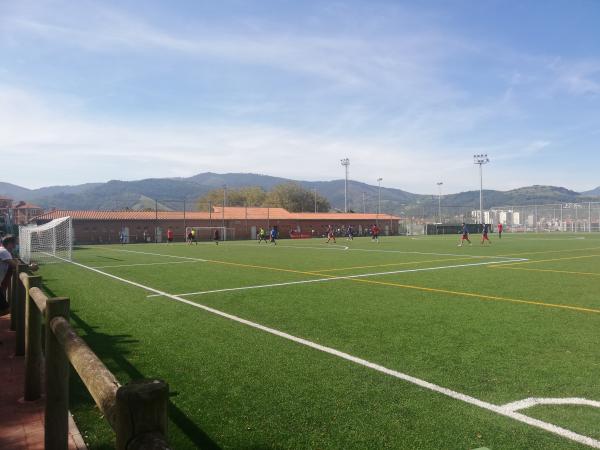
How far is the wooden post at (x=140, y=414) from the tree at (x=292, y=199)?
111435mm

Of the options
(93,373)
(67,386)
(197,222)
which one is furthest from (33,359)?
(197,222)

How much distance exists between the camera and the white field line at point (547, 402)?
437 centimetres

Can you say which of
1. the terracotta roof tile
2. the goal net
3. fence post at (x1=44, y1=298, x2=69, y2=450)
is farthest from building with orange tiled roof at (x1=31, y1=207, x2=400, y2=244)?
fence post at (x1=44, y1=298, x2=69, y2=450)

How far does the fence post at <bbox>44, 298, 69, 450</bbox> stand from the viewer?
3.34 m

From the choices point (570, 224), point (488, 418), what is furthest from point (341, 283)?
point (570, 224)

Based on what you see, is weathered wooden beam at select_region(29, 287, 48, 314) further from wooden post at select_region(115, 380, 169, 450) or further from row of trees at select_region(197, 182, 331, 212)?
row of trees at select_region(197, 182, 331, 212)

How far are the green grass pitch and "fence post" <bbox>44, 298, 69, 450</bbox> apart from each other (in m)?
0.42

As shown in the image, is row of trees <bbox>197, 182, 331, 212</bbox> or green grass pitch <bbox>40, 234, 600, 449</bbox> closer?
green grass pitch <bbox>40, 234, 600, 449</bbox>

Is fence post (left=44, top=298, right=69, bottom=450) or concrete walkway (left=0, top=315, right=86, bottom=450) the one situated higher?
fence post (left=44, top=298, right=69, bottom=450)

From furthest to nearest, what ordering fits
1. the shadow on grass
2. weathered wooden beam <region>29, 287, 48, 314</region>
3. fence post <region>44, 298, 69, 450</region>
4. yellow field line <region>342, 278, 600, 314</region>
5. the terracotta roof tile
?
the terracotta roof tile, yellow field line <region>342, 278, 600, 314</region>, weathered wooden beam <region>29, 287, 48, 314</region>, the shadow on grass, fence post <region>44, 298, 69, 450</region>

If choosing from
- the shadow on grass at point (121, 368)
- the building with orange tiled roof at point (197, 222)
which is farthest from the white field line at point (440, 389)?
the building with orange tiled roof at point (197, 222)

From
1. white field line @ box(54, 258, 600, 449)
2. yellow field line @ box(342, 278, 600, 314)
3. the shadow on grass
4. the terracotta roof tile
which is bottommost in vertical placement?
yellow field line @ box(342, 278, 600, 314)

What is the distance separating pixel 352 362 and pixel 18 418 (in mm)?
3575

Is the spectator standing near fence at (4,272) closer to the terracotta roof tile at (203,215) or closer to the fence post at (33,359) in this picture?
the fence post at (33,359)
